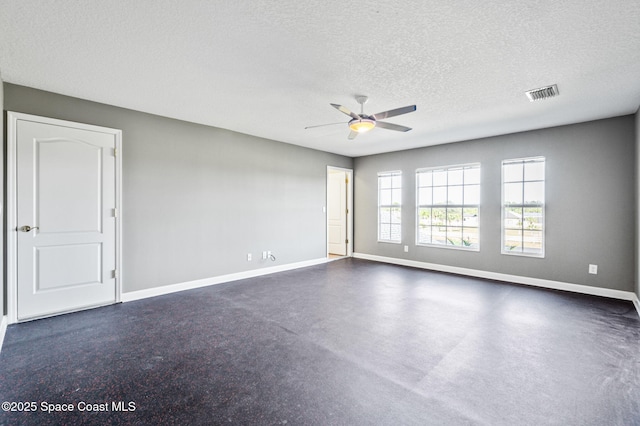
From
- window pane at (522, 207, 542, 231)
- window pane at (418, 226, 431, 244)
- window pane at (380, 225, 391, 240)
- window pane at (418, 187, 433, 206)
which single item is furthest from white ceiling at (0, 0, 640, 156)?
window pane at (380, 225, 391, 240)

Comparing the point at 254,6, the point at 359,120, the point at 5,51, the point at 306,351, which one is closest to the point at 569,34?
the point at 359,120

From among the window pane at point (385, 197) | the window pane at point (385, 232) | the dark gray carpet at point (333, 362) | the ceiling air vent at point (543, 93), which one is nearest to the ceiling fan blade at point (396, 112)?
the ceiling air vent at point (543, 93)

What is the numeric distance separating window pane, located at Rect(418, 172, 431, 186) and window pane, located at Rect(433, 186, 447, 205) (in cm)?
20

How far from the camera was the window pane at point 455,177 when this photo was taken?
5793 millimetres

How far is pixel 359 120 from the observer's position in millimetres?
3365

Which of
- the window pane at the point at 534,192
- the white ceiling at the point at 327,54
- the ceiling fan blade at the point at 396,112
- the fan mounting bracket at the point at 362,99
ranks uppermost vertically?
the white ceiling at the point at 327,54

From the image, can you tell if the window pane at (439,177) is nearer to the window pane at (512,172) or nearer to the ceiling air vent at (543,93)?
the window pane at (512,172)

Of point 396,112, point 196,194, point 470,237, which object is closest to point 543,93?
point 396,112

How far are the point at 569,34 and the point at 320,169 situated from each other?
15.8ft

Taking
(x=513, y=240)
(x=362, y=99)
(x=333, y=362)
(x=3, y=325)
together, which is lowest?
(x=333, y=362)

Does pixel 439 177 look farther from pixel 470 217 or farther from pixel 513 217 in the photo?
pixel 513 217

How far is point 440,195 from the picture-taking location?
6.05 meters

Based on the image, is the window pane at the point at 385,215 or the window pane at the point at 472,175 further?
the window pane at the point at 385,215

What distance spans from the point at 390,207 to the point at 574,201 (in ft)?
10.5
